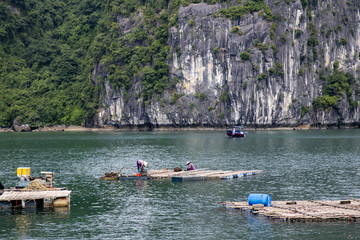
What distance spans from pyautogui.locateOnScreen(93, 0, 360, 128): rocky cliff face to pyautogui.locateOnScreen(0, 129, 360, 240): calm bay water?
51.7m

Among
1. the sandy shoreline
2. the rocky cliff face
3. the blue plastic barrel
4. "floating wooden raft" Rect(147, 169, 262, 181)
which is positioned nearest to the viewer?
the blue plastic barrel

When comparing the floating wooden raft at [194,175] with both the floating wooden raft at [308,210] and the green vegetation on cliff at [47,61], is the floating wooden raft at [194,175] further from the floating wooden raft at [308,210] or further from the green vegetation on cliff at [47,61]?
the green vegetation on cliff at [47,61]

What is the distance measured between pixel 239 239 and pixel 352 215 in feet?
18.8

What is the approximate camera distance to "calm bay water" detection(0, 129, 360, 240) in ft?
84.1

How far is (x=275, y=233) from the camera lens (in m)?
24.9

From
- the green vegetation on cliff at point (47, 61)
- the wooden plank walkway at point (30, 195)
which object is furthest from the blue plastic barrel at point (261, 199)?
the green vegetation on cliff at point (47, 61)

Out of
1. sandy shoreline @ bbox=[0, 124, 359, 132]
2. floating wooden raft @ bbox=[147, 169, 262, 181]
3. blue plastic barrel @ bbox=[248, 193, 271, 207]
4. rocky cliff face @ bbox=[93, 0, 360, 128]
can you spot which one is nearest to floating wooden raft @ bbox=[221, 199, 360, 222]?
blue plastic barrel @ bbox=[248, 193, 271, 207]

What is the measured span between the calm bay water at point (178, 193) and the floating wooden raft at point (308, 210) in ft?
1.39

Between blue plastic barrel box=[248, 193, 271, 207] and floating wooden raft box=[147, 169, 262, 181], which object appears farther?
floating wooden raft box=[147, 169, 262, 181]

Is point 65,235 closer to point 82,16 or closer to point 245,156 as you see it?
point 245,156

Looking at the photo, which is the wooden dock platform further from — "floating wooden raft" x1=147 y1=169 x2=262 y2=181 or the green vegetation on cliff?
the green vegetation on cliff

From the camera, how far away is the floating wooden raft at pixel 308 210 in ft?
86.9

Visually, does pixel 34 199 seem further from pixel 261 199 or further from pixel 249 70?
pixel 249 70

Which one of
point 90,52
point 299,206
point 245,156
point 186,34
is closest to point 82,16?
point 90,52
